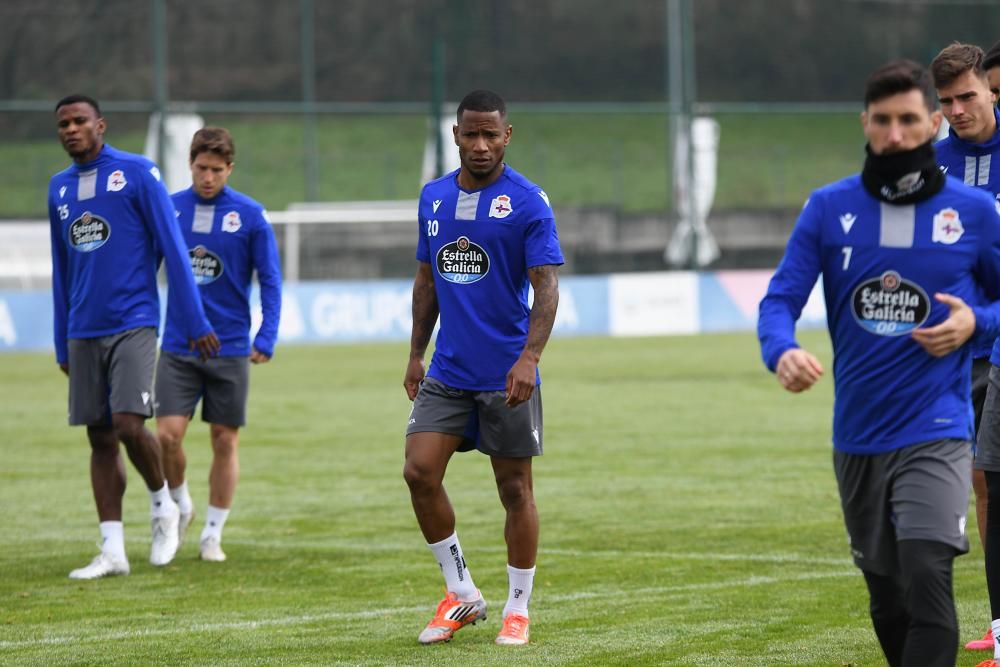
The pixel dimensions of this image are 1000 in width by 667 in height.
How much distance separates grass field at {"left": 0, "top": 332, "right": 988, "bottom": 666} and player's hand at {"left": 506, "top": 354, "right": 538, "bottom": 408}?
3.29 feet

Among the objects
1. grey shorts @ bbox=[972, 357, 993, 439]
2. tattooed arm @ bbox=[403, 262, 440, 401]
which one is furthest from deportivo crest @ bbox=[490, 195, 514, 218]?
grey shorts @ bbox=[972, 357, 993, 439]

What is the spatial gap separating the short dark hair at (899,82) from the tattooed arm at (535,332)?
6.84 ft

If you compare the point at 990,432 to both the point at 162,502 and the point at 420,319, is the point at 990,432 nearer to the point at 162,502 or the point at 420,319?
the point at 420,319

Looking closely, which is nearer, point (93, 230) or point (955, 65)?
point (955, 65)

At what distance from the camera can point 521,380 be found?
688 cm

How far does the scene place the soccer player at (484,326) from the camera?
7012 millimetres

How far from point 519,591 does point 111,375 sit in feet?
9.28

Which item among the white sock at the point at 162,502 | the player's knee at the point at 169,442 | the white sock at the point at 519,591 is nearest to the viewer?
the white sock at the point at 519,591

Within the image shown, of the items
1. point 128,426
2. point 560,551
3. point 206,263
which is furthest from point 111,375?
point 560,551

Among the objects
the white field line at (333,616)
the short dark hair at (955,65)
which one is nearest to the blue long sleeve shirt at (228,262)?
the white field line at (333,616)

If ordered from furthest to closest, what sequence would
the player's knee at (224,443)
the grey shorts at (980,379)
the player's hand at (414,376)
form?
the player's knee at (224,443)
the player's hand at (414,376)
the grey shorts at (980,379)

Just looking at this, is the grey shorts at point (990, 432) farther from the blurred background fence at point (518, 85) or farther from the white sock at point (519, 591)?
the blurred background fence at point (518, 85)

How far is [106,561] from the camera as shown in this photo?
8.95 m

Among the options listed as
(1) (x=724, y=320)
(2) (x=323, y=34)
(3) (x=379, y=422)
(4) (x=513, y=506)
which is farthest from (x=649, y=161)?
(4) (x=513, y=506)
